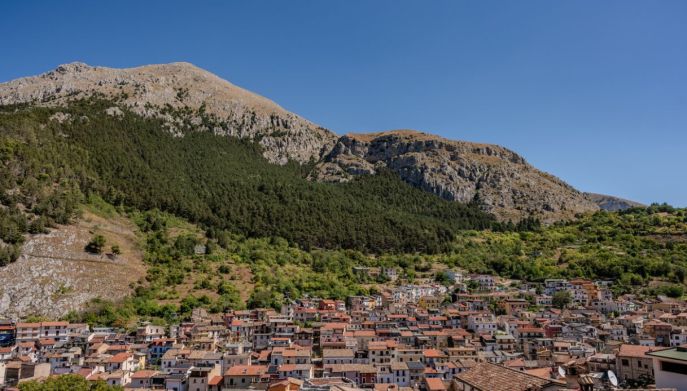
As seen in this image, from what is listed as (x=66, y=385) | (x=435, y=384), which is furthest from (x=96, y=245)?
(x=435, y=384)

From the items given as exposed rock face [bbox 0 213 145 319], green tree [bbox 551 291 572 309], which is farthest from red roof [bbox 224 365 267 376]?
green tree [bbox 551 291 572 309]

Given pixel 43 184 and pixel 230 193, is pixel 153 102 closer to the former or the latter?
pixel 230 193

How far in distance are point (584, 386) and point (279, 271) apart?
93086 millimetres

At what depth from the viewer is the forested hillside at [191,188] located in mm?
104750

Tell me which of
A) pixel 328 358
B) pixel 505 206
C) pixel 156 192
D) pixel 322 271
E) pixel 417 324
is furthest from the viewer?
pixel 505 206

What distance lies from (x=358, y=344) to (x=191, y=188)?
95460 millimetres

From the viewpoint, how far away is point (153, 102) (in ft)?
646

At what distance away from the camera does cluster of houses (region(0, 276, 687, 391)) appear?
4781 cm

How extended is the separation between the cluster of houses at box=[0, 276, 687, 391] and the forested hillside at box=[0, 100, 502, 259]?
110 feet

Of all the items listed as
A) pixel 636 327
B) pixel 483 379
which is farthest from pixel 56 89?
pixel 483 379

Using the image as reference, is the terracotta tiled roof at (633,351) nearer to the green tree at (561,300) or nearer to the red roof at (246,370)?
the red roof at (246,370)

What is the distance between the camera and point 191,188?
145500 mm

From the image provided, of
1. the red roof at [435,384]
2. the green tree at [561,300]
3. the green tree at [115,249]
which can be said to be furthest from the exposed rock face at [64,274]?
the green tree at [561,300]

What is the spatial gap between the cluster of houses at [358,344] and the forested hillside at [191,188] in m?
33.6
